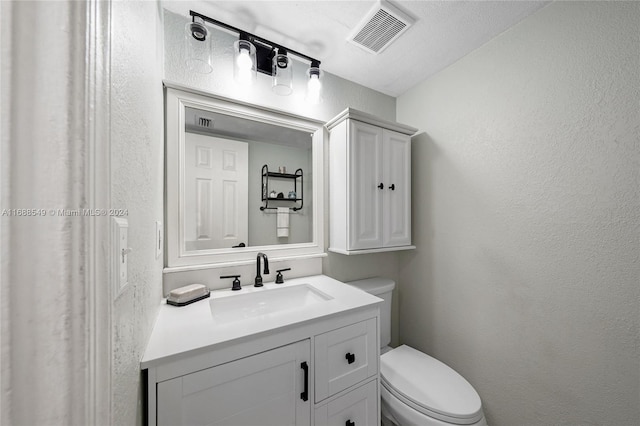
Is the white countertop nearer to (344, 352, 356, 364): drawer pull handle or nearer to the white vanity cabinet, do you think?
(344, 352, 356, 364): drawer pull handle

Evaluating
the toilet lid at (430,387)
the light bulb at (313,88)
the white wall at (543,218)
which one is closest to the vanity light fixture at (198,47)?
the light bulb at (313,88)

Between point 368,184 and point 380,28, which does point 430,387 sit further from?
point 380,28

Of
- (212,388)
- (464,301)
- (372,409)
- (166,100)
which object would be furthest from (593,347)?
(166,100)

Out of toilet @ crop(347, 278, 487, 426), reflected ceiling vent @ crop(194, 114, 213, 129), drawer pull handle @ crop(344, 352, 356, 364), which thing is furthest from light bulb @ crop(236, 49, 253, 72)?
toilet @ crop(347, 278, 487, 426)

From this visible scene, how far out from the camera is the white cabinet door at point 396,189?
4.67 feet

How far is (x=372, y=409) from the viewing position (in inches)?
37.8

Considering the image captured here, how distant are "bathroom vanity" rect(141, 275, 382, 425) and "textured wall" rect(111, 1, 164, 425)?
84 millimetres

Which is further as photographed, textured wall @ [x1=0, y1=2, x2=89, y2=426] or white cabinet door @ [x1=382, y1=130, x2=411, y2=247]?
white cabinet door @ [x1=382, y1=130, x2=411, y2=247]

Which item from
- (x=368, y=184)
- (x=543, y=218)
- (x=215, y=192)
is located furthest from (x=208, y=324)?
(x=543, y=218)

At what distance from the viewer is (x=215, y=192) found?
3.81ft

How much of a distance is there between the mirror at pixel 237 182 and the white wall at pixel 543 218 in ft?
2.78

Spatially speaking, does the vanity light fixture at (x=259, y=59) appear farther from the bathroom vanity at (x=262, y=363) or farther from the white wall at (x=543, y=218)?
the bathroom vanity at (x=262, y=363)

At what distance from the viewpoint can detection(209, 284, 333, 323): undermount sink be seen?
1010 mm

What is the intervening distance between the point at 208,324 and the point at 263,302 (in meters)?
0.36
